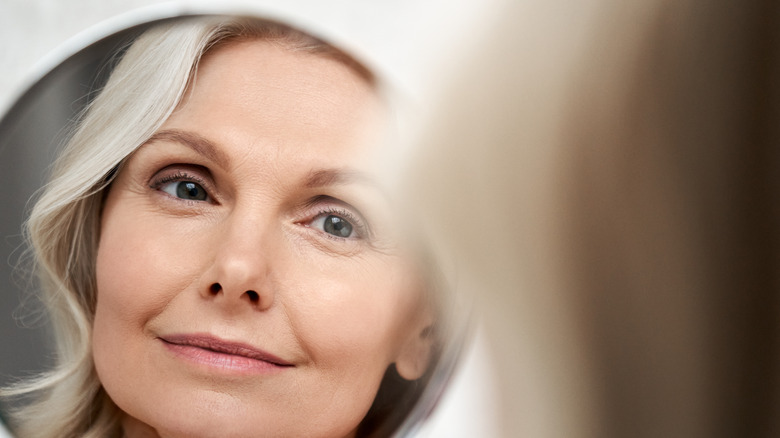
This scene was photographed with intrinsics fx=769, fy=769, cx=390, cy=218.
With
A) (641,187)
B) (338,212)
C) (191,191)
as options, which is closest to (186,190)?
(191,191)

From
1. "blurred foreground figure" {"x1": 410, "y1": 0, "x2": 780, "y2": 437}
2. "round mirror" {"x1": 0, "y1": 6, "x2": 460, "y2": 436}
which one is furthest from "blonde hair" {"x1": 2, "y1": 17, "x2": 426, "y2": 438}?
"blurred foreground figure" {"x1": 410, "y1": 0, "x2": 780, "y2": 437}

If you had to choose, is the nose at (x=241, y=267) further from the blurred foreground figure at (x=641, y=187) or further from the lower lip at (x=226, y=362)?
the blurred foreground figure at (x=641, y=187)

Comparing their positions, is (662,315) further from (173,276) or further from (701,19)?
(173,276)

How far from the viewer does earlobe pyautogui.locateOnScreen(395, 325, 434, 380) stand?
53 centimetres

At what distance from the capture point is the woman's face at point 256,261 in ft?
1.65

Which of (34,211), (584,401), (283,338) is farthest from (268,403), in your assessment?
(584,401)

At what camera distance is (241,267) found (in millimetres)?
492

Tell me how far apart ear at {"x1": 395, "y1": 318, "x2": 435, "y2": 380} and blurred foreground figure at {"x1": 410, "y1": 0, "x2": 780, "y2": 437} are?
1.17ft

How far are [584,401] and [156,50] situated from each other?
0.43 meters

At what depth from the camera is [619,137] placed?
0.49ft

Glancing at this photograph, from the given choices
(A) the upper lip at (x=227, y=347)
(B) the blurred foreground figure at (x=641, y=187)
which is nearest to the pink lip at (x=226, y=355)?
(A) the upper lip at (x=227, y=347)

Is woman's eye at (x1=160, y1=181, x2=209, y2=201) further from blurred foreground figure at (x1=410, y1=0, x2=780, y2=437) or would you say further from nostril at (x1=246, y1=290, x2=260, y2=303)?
blurred foreground figure at (x1=410, y1=0, x2=780, y2=437)

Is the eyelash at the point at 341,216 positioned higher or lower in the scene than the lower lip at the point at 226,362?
higher

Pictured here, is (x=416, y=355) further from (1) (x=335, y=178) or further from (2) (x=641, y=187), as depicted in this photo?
(2) (x=641, y=187)
